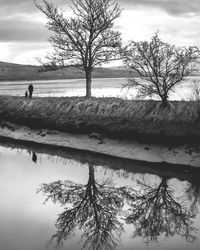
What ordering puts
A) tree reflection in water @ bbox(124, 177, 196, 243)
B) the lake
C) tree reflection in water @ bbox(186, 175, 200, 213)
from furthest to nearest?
the lake → tree reflection in water @ bbox(186, 175, 200, 213) → tree reflection in water @ bbox(124, 177, 196, 243)

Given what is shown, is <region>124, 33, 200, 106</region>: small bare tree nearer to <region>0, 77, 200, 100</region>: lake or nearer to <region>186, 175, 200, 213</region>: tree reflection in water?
<region>0, 77, 200, 100</region>: lake

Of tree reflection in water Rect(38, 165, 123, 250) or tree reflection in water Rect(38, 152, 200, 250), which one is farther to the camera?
tree reflection in water Rect(38, 152, 200, 250)

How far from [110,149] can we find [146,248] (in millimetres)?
14388


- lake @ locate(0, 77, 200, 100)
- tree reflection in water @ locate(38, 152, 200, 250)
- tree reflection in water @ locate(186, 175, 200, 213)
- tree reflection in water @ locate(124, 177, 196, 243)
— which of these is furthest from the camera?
lake @ locate(0, 77, 200, 100)

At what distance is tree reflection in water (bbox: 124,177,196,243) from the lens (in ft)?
54.2

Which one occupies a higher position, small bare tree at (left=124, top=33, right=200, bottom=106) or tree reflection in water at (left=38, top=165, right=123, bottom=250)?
small bare tree at (left=124, top=33, right=200, bottom=106)

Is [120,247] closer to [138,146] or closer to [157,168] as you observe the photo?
[157,168]

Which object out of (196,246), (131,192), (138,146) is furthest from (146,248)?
(138,146)

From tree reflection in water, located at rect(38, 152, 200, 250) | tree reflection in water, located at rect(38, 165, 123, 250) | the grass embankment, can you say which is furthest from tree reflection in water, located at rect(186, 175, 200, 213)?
the grass embankment

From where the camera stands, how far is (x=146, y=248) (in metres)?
15.1

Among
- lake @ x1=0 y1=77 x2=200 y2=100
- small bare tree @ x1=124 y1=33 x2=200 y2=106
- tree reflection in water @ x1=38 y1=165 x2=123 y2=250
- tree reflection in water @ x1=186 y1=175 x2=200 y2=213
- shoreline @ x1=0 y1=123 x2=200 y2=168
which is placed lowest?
tree reflection in water @ x1=38 y1=165 x2=123 y2=250

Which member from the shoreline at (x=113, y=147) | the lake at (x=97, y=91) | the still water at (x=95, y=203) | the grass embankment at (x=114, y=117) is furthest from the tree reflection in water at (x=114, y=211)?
the lake at (x=97, y=91)

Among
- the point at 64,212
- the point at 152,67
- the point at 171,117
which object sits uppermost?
the point at 152,67

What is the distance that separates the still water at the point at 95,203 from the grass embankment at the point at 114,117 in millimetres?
2407
